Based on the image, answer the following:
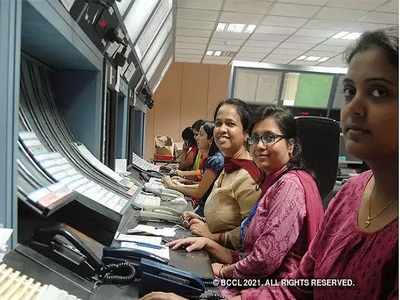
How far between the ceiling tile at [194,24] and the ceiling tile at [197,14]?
129 millimetres

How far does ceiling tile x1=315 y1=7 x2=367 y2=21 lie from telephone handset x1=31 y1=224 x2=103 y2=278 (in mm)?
4416

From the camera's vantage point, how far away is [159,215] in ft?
5.90

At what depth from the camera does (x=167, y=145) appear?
7348 mm

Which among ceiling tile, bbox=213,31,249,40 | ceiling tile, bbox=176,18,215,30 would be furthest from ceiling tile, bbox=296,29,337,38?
ceiling tile, bbox=176,18,215,30

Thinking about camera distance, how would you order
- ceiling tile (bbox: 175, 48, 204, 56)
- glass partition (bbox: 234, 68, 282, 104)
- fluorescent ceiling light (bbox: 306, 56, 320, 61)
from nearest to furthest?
glass partition (bbox: 234, 68, 282, 104) → ceiling tile (bbox: 175, 48, 204, 56) → fluorescent ceiling light (bbox: 306, 56, 320, 61)

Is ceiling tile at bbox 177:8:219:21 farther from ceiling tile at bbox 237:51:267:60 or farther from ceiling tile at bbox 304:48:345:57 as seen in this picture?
ceiling tile at bbox 304:48:345:57

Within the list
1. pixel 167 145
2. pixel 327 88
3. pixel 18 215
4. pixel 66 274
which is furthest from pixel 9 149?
pixel 167 145

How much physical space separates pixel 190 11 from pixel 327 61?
160 inches

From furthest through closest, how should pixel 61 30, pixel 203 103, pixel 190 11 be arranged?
1. pixel 203 103
2. pixel 190 11
3. pixel 61 30

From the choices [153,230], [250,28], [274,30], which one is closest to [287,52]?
[274,30]

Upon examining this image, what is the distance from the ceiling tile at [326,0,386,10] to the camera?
13.9 ft

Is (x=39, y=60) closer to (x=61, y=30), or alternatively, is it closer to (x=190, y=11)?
(x=61, y=30)

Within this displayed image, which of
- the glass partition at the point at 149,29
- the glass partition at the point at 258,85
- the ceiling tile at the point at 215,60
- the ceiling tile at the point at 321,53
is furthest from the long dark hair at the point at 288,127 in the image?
the ceiling tile at the point at 215,60

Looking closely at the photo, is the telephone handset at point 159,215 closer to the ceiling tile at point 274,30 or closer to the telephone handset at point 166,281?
the telephone handset at point 166,281
